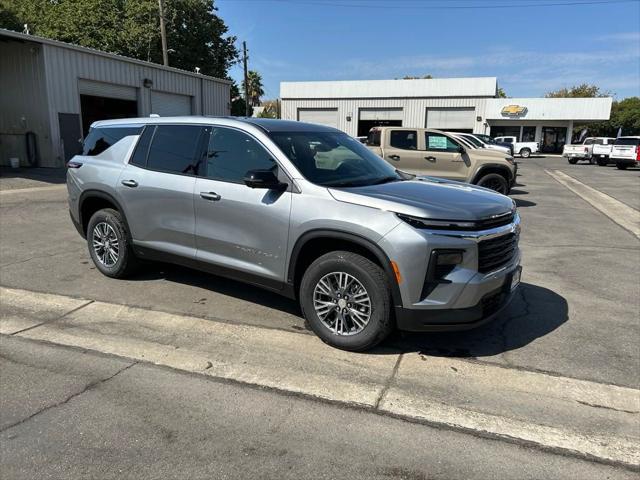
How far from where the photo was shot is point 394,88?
45.7m

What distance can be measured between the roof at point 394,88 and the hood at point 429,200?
142 ft

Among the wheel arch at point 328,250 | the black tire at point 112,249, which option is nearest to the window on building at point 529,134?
the black tire at point 112,249

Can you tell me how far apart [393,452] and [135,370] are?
6.84 ft

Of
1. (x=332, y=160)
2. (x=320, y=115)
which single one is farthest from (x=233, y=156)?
(x=320, y=115)

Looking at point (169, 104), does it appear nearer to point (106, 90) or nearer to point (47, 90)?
point (106, 90)

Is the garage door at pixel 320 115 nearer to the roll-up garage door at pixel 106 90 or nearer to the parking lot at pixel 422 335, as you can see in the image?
the roll-up garage door at pixel 106 90

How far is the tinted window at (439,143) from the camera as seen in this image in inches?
482

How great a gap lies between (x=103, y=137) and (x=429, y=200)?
4044 millimetres

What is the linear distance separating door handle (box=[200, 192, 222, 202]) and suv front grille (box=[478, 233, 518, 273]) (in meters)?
2.32

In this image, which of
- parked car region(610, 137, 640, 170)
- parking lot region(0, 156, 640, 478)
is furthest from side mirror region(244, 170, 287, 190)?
parked car region(610, 137, 640, 170)

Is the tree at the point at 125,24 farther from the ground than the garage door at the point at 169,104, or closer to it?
farther from the ground

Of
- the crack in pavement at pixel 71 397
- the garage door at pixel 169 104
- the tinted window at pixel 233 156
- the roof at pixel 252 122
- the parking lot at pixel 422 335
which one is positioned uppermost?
the garage door at pixel 169 104

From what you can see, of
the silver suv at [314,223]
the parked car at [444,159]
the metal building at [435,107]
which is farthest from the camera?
the metal building at [435,107]

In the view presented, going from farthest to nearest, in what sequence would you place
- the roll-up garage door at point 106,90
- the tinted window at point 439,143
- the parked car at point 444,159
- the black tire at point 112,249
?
the roll-up garage door at point 106,90 < the tinted window at point 439,143 < the parked car at point 444,159 < the black tire at point 112,249
